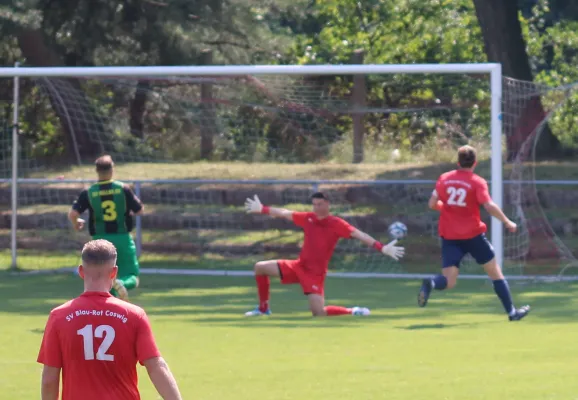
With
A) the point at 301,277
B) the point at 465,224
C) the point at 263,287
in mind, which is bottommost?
the point at 263,287

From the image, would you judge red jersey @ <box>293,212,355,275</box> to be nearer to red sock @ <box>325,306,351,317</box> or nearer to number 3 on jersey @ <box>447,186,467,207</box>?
red sock @ <box>325,306,351,317</box>

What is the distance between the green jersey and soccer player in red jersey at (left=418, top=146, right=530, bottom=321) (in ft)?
10.2

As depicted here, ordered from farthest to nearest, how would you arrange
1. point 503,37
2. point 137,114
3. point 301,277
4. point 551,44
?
point 551,44 → point 503,37 → point 137,114 → point 301,277

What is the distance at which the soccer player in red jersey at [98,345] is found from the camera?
522 centimetres

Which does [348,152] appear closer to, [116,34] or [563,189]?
[563,189]

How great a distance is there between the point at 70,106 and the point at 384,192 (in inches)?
219

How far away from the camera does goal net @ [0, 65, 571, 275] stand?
64.0ft

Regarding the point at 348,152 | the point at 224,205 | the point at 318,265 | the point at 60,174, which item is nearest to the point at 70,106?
the point at 60,174

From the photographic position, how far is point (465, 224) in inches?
508

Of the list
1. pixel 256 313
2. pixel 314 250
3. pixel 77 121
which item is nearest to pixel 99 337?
pixel 314 250

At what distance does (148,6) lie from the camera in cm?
2439

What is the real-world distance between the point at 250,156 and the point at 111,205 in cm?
863

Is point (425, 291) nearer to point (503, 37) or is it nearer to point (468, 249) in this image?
point (468, 249)

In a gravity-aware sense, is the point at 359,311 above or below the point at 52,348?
below
